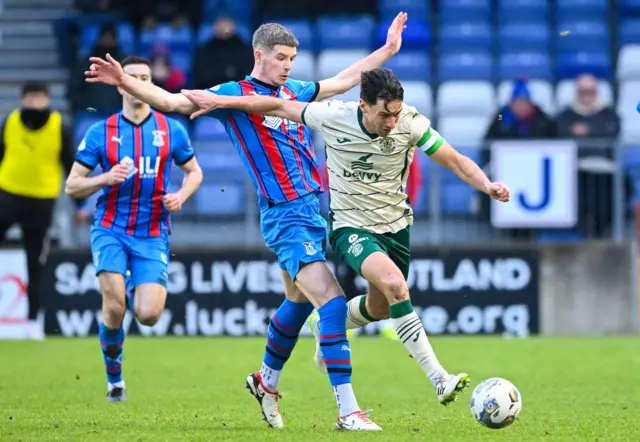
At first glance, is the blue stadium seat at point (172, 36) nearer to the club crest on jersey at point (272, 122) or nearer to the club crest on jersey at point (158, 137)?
the club crest on jersey at point (158, 137)

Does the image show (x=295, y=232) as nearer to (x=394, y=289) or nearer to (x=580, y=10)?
(x=394, y=289)

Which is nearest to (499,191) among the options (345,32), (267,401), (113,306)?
(267,401)

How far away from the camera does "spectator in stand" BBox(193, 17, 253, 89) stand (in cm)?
1644

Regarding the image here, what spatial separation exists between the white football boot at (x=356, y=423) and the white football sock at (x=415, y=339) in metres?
0.40

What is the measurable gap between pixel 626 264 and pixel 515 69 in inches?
173

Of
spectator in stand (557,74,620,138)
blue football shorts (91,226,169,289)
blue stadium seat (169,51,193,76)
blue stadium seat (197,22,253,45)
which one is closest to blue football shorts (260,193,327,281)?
blue football shorts (91,226,169,289)

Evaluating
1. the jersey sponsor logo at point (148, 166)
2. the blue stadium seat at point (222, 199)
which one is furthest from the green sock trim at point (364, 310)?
the blue stadium seat at point (222, 199)

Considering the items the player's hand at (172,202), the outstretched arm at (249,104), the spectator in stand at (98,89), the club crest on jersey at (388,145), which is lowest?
the player's hand at (172,202)

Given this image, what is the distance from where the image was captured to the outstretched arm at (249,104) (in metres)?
7.11

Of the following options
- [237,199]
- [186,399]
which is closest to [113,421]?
[186,399]

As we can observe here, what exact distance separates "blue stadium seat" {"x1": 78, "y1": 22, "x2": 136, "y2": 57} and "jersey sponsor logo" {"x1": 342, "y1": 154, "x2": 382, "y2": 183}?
35.4ft

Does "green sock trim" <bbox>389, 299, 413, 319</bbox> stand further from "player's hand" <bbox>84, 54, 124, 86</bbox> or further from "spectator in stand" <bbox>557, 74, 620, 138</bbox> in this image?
"spectator in stand" <bbox>557, 74, 620, 138</bbox>

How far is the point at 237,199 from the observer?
50.4 feet

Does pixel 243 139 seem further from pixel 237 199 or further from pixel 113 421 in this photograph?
pixel 237 199
